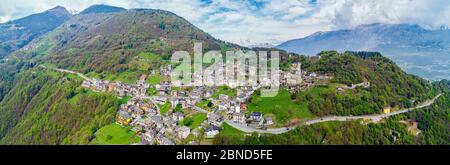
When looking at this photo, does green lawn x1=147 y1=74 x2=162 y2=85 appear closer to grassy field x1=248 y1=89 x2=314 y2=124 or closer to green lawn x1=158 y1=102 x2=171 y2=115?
green lawn x1=158 y1=102 x2=171 y2=115

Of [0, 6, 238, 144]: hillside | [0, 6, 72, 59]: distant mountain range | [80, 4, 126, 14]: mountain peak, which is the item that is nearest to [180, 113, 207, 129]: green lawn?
[0, 6, 238, 144]: hillside

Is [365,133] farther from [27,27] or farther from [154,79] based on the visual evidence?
[27,27]

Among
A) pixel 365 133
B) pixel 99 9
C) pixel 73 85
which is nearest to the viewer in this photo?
pixel 365 133

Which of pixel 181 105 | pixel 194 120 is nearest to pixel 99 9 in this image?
pixel 181 105

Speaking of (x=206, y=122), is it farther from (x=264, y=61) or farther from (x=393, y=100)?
(x=264, y=61)

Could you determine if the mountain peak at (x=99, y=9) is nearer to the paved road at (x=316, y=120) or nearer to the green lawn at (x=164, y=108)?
the green lawn at (x=164, y=108)
